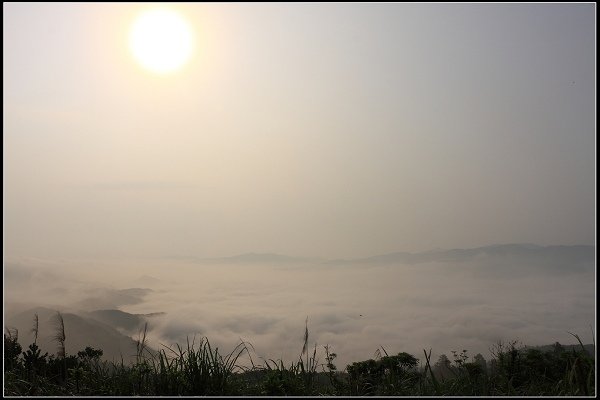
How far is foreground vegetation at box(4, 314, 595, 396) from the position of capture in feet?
20.9

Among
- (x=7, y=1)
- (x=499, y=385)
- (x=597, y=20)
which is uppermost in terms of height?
(x=7, y=1)

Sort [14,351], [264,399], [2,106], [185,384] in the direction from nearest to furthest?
[264,399] < [185,384] < [2,106] < [14,351]

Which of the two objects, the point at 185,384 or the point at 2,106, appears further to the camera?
the point at 2,106

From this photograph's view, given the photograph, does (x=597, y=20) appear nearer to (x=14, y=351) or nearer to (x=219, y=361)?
(x=219, y=361)

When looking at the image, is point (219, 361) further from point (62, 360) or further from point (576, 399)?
point (576, 399)

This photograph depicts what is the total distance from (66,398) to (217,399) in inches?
54.8

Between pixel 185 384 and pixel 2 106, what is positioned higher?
pixel 2 106

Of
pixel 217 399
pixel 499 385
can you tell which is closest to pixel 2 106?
pixel 217 399

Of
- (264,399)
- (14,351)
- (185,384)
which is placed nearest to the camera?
(264,399)

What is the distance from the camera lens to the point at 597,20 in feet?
21.7

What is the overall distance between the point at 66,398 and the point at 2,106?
320cm

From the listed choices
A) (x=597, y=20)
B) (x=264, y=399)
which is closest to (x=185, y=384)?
(x=264, y=399)

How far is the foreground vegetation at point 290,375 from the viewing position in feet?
20.9

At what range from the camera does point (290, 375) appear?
6645 millimetres
